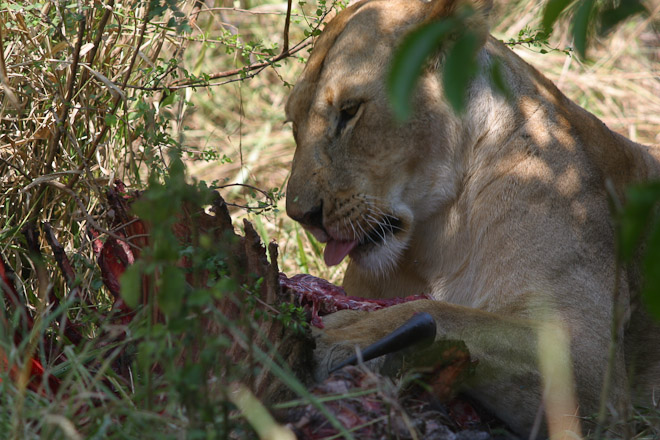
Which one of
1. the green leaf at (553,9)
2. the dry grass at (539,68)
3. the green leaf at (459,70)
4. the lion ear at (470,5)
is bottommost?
the dry grass at (539,68)

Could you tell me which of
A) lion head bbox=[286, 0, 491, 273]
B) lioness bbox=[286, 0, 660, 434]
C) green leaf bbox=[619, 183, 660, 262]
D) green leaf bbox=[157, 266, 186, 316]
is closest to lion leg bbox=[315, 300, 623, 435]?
lioness bbox=[286, 0, 660, 434]

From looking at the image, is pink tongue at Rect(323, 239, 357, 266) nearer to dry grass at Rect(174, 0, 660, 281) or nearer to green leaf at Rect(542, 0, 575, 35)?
green leaf at Rect(542, 0, 575, 35)

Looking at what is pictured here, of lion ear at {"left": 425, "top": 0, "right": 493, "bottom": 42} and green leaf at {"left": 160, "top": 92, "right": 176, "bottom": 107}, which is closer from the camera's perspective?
lion ear at {"left": 425, "top": 0, "right": 493, "bottom": 42}

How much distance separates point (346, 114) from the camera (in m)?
2.86

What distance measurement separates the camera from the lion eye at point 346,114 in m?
2.84

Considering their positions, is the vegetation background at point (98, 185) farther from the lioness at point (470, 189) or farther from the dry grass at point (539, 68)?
the dry grass at point (539, 68)

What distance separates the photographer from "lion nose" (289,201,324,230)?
2791 mm

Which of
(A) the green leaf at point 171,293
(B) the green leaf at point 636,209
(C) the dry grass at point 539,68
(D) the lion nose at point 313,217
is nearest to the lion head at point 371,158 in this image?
(D) the lion nose at point 313,217

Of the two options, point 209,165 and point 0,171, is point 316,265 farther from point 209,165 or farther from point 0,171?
point 0,171

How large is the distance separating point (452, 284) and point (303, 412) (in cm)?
114

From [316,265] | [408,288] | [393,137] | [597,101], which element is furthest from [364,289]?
[597,101]

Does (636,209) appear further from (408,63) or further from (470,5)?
(470,5)

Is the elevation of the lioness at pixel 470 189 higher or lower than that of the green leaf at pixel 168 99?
lower

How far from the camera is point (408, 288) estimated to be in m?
2.98
